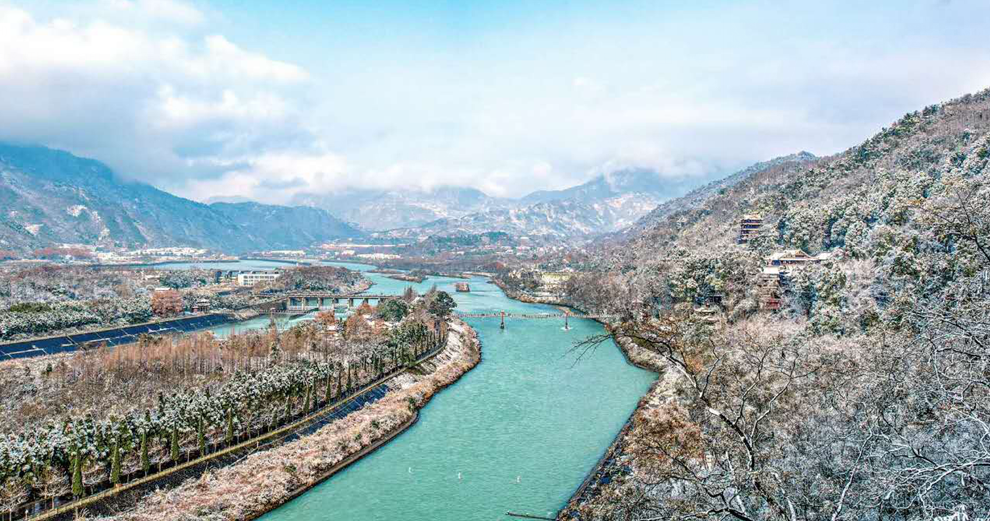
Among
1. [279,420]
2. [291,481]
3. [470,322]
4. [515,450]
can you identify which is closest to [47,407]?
[279,420]

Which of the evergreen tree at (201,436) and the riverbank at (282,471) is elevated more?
the evergreen tree at (201,436)

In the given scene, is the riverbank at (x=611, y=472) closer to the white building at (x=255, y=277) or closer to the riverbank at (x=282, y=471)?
the riverbank at (x=282, y=471)

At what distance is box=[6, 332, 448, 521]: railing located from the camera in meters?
15.3

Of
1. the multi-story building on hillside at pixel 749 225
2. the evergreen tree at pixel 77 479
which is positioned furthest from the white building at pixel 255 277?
the evergreen tree at pixel 77 479

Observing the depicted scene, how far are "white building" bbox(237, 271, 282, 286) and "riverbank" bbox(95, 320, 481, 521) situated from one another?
69.0 meters

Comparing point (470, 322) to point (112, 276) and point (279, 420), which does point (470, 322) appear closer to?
point (279, 420)

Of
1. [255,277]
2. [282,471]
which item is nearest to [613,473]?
[282,471]

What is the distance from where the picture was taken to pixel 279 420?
76.2 feet

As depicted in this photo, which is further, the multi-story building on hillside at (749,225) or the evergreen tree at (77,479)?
the multi-story building on hillside at (749,225)

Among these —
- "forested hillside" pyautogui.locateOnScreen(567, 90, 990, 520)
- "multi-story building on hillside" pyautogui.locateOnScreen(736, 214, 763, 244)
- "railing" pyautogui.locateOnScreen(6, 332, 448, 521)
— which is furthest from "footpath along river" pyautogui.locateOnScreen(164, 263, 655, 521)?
"multi-story building on hillside" pyautogui.locateOnScreen(736, 214, 763, 244)

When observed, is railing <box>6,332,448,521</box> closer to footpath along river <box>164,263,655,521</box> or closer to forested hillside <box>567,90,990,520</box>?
footpath along river <box>164,263,655,521</box>

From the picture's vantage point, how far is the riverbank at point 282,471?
16.6 m

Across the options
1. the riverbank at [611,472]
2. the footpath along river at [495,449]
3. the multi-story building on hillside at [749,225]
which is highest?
the multi-story building on hillside at [749,225]

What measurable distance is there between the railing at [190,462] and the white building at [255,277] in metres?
66.8
